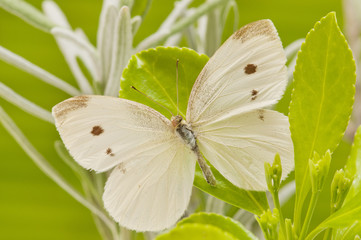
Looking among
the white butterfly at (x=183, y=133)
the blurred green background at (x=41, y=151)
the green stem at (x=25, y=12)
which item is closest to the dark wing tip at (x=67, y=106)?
the white butterfly at (x=183, y=133)

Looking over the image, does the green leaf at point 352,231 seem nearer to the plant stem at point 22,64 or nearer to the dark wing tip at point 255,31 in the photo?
the dark wing tip at point 255,31

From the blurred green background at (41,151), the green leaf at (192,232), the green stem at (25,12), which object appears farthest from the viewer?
the blurred green background at (41,151)

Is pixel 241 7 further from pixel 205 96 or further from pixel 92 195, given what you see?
pixel 205 96

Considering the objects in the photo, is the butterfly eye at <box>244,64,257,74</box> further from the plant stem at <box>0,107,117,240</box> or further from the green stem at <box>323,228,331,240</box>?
the plant stem at <box>0,107,117,240</box>

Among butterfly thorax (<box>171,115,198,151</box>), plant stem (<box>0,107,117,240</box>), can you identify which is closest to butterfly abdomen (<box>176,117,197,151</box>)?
butterfly thorax (<box>171,115,198,151</box>)

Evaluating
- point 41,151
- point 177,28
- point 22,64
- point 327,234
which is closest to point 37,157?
point 22,64

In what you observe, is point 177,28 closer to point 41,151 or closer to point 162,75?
point 162,75

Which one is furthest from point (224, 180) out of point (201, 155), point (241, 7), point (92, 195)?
point (241, 7)
